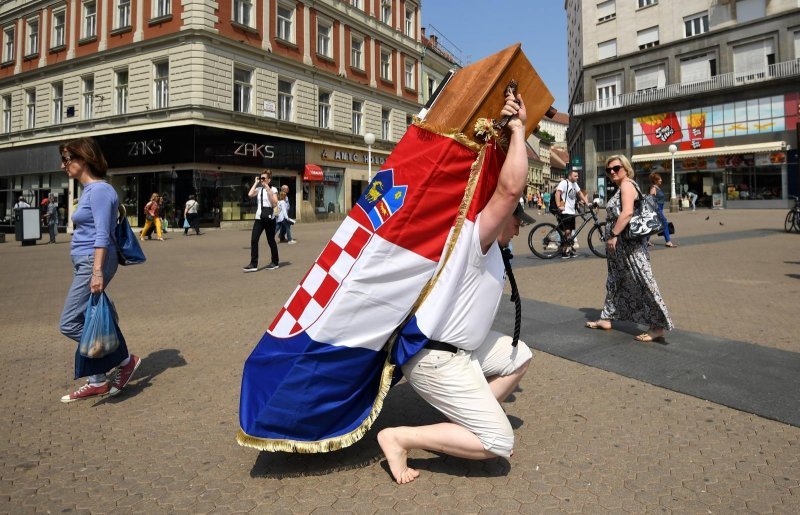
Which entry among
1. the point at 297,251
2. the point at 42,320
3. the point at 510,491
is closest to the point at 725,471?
the point at 510,491

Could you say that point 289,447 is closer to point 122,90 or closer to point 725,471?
point 725,471

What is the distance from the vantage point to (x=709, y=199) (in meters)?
40.6

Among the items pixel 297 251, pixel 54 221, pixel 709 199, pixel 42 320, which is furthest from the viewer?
pixel 709 199

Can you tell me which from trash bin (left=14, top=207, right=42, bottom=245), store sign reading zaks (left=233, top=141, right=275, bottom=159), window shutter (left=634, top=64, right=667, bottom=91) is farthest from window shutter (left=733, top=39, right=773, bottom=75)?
trash bin (left=14, top=207, right=42, bottom=245)

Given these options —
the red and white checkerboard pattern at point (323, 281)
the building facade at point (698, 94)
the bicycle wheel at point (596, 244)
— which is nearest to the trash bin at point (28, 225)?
the bicycle wheel at point (596, 244)

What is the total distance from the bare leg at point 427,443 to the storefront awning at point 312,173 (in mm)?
28888

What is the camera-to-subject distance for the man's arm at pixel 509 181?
7.63 feet

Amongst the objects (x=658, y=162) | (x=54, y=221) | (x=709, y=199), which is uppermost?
(x=658, y=162)

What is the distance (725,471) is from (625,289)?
9.16 ft

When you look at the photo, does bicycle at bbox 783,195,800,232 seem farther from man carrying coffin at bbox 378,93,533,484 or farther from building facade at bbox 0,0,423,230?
building facade at bbox 0,0,423,230

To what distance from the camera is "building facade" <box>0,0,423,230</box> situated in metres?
25.0

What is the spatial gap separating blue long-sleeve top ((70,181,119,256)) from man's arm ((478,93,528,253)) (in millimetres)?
2522

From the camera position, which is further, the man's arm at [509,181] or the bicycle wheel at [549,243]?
the bicycle wheel at [549,243]

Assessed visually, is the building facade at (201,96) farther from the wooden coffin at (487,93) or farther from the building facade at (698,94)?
the wooden coffin at (487,93)
